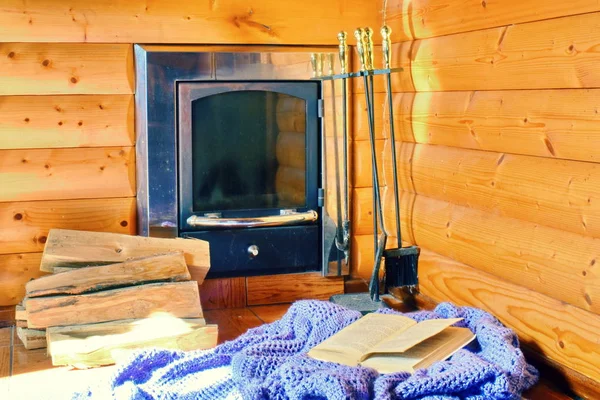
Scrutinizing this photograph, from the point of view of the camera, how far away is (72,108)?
11.0ft

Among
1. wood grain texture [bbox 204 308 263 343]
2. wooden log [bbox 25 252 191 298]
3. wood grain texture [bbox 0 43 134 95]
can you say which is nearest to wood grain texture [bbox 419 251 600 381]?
wood grain texture [bbox 204 308 263 343]

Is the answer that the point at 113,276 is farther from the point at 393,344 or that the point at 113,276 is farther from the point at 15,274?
the point at 393,344

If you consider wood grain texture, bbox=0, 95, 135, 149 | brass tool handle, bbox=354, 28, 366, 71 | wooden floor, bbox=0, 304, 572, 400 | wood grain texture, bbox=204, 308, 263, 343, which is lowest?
wooden floor, bbox=0, 304, 572, 400

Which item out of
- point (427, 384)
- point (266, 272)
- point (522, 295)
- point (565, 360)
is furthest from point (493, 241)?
point (266, 272)

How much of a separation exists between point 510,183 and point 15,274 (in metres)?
1.83

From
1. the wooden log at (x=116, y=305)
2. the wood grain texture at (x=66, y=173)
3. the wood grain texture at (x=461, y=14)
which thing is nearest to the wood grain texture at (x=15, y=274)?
the wood grain texture at (x=66, y=173)

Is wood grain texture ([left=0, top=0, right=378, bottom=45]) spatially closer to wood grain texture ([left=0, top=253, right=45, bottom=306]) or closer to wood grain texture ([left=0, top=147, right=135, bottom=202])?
wood grain texture ([left=0, top=147, right=135, bottom=202])

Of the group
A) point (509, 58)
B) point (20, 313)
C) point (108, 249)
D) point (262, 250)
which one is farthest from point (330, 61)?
point (20, 313)

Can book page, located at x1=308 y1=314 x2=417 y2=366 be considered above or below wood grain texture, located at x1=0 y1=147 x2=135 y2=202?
below

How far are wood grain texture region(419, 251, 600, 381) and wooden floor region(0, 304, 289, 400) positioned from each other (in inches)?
25.6

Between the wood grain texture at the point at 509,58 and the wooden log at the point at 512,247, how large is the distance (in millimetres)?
443

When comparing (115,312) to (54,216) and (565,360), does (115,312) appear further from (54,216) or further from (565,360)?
(565,360)

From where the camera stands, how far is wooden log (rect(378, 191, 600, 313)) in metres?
2.55

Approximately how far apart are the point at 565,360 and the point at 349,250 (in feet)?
4.02
